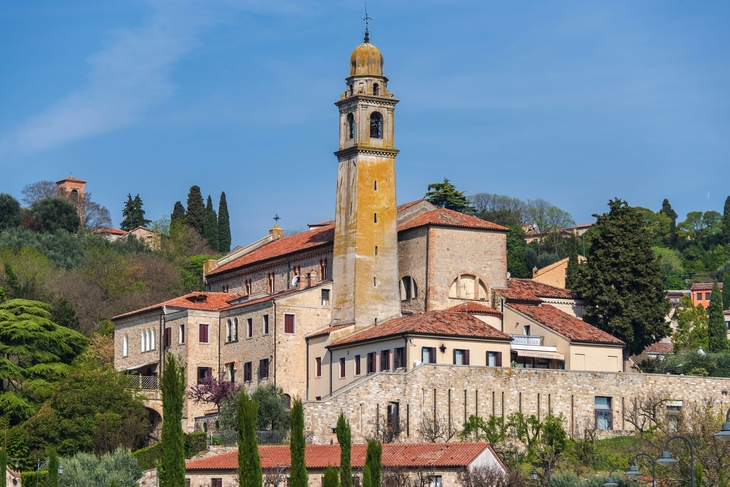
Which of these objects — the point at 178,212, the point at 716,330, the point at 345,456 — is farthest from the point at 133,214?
the point at 345,456

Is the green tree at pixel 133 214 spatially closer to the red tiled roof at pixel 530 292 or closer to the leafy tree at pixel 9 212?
the leafy tree at pixel 9 212

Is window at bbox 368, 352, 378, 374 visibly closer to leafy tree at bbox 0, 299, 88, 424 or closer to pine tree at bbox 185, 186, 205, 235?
leafy tree at bbox 0, 299, 88, 424

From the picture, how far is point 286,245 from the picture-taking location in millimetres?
89000

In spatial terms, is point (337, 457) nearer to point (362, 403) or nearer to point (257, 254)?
point (362, 403)

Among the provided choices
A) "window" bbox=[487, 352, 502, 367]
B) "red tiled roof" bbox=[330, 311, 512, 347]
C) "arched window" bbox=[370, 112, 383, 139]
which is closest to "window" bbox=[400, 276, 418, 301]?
"red tiled roof" bbox=[330, 311, 512, 347]

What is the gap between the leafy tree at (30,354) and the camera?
79.0 m

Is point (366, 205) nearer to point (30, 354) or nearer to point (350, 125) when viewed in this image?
point (350, 125)

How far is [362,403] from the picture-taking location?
69938 millimetres

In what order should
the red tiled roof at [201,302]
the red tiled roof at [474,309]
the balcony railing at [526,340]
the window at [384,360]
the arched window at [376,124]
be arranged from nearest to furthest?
the window at [384,360], the balcony railing at [526,340], the red tiled roof at [474,309], the arched window at [376,124], the red tiled roof at [201,302]

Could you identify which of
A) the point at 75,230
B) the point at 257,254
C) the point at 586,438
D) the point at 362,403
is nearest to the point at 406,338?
the point at 362,403

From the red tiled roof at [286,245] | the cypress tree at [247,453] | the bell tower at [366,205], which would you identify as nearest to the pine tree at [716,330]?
the red tiled roof at [286,245]

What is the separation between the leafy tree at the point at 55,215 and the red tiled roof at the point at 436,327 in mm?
61830

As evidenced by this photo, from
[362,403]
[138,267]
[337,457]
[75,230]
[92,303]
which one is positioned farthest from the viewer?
[75,230]

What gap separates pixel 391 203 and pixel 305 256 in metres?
7.29
